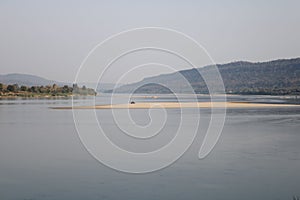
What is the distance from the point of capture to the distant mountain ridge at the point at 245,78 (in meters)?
121

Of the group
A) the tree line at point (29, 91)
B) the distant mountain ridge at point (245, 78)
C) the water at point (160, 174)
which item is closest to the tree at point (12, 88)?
the tree line at point (29, 91)

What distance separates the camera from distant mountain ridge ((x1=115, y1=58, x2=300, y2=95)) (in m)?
121

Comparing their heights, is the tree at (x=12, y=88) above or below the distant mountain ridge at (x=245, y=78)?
below

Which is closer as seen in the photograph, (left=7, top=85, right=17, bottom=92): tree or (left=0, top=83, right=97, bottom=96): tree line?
(left=0, top=83, right=97, bottom=96): tree line

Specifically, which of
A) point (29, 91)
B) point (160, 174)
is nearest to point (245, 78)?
point (29, 91)

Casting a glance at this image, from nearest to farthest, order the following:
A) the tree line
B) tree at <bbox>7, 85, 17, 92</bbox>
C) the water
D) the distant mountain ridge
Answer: the water → the tree line → tree at <bbox>7, 85, 17, 92</bbox> → the distant mountain ridge

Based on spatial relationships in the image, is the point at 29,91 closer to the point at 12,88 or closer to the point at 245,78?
the point at 12,88

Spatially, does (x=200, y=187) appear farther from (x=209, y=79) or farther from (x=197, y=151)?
(x=209, y=79)

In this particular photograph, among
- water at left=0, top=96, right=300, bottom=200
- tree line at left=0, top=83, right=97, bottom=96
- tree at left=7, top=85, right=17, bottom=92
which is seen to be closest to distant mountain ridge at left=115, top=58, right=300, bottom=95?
tree line at left=0, top=83, right=97, bottom=96

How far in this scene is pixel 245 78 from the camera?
491ft

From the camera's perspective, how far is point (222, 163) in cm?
1156

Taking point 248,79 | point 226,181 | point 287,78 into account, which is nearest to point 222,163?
point 226,181

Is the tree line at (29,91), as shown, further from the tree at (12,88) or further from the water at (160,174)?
the water at (160,174)

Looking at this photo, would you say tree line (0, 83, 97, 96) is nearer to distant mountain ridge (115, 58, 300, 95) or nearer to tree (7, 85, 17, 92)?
tree (7, 85, 17, 92)
